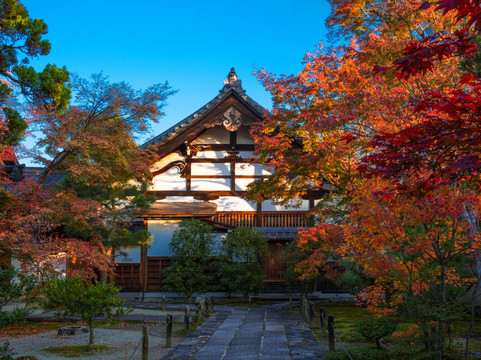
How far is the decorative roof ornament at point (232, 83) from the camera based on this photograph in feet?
79.0

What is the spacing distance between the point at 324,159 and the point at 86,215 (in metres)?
7.18

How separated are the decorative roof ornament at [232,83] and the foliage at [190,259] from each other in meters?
6.98

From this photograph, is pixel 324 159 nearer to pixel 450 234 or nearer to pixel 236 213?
pixel 450 234

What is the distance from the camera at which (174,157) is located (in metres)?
24.1

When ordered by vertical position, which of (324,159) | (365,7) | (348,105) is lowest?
(324,159)

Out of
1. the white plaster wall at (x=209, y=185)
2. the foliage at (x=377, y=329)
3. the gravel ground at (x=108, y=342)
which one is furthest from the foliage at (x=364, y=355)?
the white plaster wall at (x=209, y=185)

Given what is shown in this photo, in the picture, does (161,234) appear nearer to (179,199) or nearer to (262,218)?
(179,199)

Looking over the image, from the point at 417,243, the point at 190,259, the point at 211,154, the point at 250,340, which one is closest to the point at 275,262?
the point at 190,259

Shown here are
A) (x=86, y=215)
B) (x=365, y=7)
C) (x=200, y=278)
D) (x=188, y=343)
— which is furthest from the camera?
(x=200, y=278)

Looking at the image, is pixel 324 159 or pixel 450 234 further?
pixel 324 159

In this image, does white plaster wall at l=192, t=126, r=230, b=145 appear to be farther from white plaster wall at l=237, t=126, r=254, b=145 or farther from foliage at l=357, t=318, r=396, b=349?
foliage at l=357, t=318, r=396, b=349

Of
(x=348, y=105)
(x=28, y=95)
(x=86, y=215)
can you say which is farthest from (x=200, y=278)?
(x=28, y=95)

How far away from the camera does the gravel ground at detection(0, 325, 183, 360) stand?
1046 centimetres

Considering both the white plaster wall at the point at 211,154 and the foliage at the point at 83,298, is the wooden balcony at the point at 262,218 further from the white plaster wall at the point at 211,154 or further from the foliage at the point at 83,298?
the foliage at the point at 83,298
